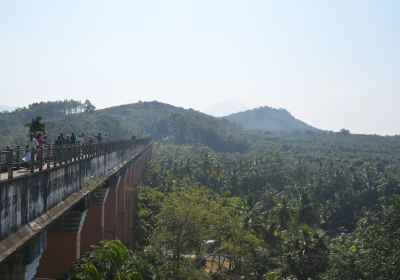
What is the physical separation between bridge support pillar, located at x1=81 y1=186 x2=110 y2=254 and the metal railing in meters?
1.99

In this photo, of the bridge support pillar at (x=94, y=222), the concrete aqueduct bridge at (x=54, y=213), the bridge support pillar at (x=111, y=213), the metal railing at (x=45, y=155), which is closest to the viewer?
the concrete aqueduct bridge at (x=54, y=213)

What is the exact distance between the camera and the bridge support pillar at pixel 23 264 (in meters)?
10.9

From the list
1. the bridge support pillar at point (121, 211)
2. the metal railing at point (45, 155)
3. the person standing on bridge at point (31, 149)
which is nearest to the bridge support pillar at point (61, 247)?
the metal railing at point (45, 155)

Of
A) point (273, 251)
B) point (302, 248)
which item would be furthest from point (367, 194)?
point (302, 248)

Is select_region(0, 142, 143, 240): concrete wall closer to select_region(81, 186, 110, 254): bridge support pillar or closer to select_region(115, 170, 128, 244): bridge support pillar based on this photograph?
select_region(81, 186, 110, 254): bridge support pillar

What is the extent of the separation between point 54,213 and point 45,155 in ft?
17.2

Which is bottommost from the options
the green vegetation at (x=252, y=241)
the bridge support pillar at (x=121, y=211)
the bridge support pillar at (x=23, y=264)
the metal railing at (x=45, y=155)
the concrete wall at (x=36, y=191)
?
the green vegetation at (x=252, y=241)

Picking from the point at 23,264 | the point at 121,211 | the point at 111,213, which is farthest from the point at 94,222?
the point at 23,264

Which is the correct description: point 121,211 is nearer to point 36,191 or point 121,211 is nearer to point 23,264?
point 36,191

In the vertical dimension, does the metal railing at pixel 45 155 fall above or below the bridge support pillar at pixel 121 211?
above

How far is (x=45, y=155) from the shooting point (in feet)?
61.5

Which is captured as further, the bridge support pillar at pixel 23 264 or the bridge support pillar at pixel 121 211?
the bridge support pillar at pixel 121 211

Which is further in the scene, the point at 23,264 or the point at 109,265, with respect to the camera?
the point at 109,265

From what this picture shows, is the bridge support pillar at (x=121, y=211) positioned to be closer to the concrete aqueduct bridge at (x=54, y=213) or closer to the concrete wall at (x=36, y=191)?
the concrete aqueduct bridge at (x=54, y=213)
